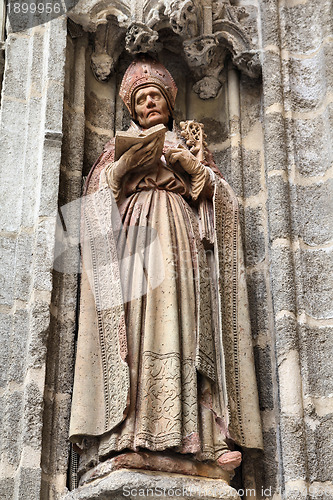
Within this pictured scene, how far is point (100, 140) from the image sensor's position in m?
5.10

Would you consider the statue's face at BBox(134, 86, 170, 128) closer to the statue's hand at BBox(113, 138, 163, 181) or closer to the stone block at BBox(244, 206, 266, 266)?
the statue's hand at BBox(113, 138, 163, 181)

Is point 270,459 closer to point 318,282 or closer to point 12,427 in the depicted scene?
point 318,282

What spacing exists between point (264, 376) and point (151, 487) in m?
0.89

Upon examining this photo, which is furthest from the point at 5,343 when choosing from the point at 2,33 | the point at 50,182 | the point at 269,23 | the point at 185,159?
the point at 269,23

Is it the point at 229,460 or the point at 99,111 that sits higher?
the point at 99,111

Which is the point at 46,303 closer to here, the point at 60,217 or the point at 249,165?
the point at 60,217

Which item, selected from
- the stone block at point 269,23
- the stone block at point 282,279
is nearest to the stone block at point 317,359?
the stone block at point 282,279

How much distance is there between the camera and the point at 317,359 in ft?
14.6

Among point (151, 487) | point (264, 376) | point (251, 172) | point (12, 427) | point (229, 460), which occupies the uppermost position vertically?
point (251, 172)

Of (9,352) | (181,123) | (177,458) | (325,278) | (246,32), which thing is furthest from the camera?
(246,32)

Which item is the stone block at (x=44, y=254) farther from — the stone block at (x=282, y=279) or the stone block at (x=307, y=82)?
the stone block at (x=307, y=82)

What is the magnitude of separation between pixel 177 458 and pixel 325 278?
3.76 ft

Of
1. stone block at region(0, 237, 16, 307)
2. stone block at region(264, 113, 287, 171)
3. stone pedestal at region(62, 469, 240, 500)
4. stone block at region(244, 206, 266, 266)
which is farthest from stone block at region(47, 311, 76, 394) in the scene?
stone block at region(264, 113, 287, 171)

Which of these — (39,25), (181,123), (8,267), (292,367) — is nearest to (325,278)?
(292,367)
